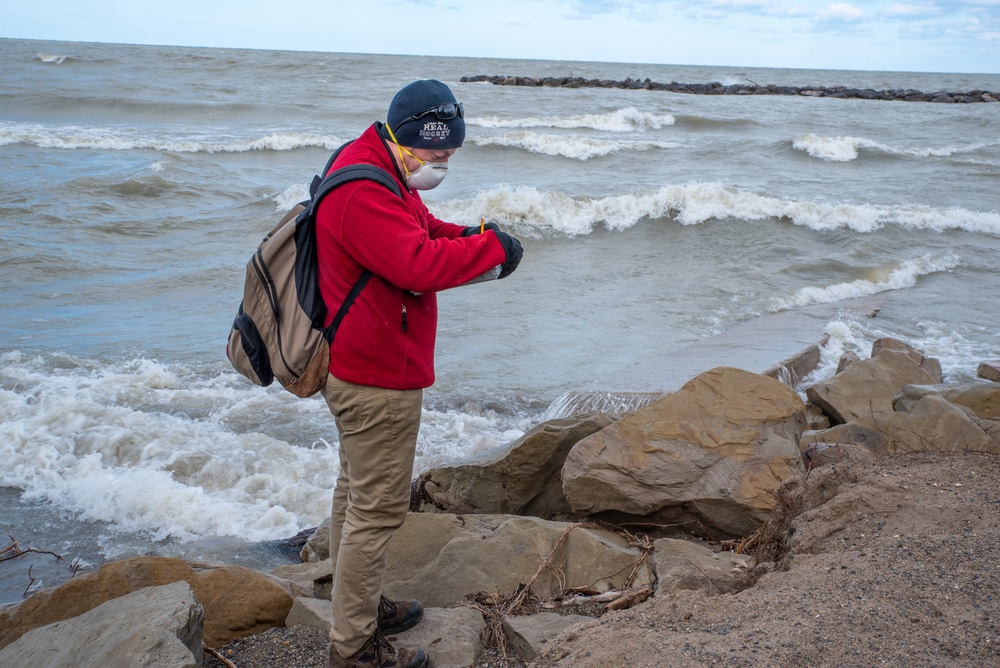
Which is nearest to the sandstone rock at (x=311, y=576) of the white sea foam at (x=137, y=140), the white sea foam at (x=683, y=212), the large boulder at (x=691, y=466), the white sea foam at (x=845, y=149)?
the large boulder at (x=691, y=466)

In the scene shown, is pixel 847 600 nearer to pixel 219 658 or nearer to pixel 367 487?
pixel 367 487

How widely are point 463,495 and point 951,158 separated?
2139 cm

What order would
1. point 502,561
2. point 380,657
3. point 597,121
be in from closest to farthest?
point 380,657
point 502,561
point 597,121

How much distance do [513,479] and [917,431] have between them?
7.10 feet

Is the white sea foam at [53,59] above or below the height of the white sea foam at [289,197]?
above

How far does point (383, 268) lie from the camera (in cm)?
235

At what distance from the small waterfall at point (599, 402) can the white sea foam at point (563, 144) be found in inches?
590

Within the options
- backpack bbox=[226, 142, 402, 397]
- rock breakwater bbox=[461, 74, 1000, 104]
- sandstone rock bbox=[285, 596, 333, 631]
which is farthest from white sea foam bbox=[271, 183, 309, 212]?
rock breakwater bbox=[461, 74, 1000, 104]

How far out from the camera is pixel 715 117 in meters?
30.5

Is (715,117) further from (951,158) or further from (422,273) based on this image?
(422,273)

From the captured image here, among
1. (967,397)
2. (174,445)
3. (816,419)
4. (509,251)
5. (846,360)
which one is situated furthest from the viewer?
(846,360)

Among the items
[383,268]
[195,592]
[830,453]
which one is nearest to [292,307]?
[383,268]

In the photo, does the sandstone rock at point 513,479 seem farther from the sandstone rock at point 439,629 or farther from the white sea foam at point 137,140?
the white sea foam at point 137,140

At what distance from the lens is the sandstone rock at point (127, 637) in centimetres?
244
